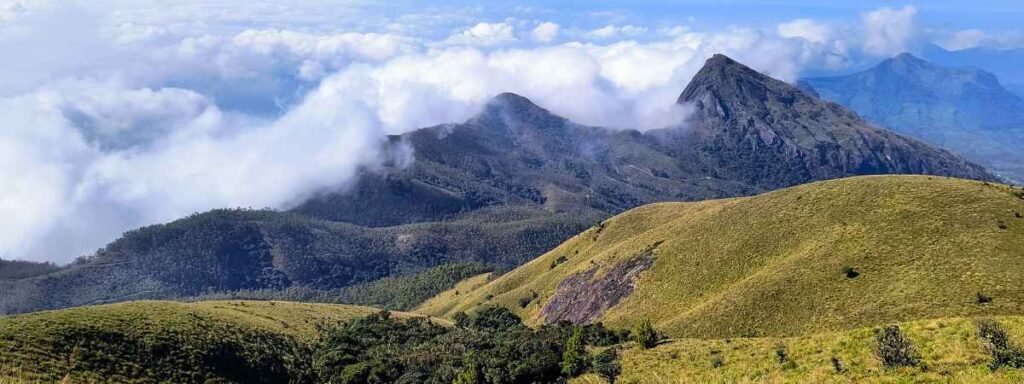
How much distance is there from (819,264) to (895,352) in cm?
4592

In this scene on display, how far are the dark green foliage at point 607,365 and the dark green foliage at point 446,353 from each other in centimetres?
160

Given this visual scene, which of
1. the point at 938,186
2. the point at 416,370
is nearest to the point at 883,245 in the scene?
the point at 938,186

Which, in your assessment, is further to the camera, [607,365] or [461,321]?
[461,321]

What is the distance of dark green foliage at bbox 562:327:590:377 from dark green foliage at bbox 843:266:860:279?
33963mm

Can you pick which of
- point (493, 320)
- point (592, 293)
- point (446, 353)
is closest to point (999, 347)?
→ point (446, 353)

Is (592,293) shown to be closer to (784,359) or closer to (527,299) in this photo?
(527,299)

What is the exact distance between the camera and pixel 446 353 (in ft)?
258

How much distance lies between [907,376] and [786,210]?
72.7m

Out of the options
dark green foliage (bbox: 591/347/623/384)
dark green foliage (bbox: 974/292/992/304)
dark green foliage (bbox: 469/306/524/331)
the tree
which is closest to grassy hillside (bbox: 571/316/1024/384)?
dark green foliage (bbox: 591/347/623/384)

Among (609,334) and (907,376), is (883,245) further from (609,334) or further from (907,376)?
(907,376)

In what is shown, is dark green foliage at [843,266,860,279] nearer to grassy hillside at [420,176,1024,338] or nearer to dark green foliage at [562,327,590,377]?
grassy hillside at [420,176,1024,338]

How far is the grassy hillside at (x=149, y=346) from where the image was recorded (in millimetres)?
54812

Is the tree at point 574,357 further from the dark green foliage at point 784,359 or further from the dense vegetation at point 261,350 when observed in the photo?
the dark green foliage at point 784,359

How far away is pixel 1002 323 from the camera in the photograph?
39156mm
